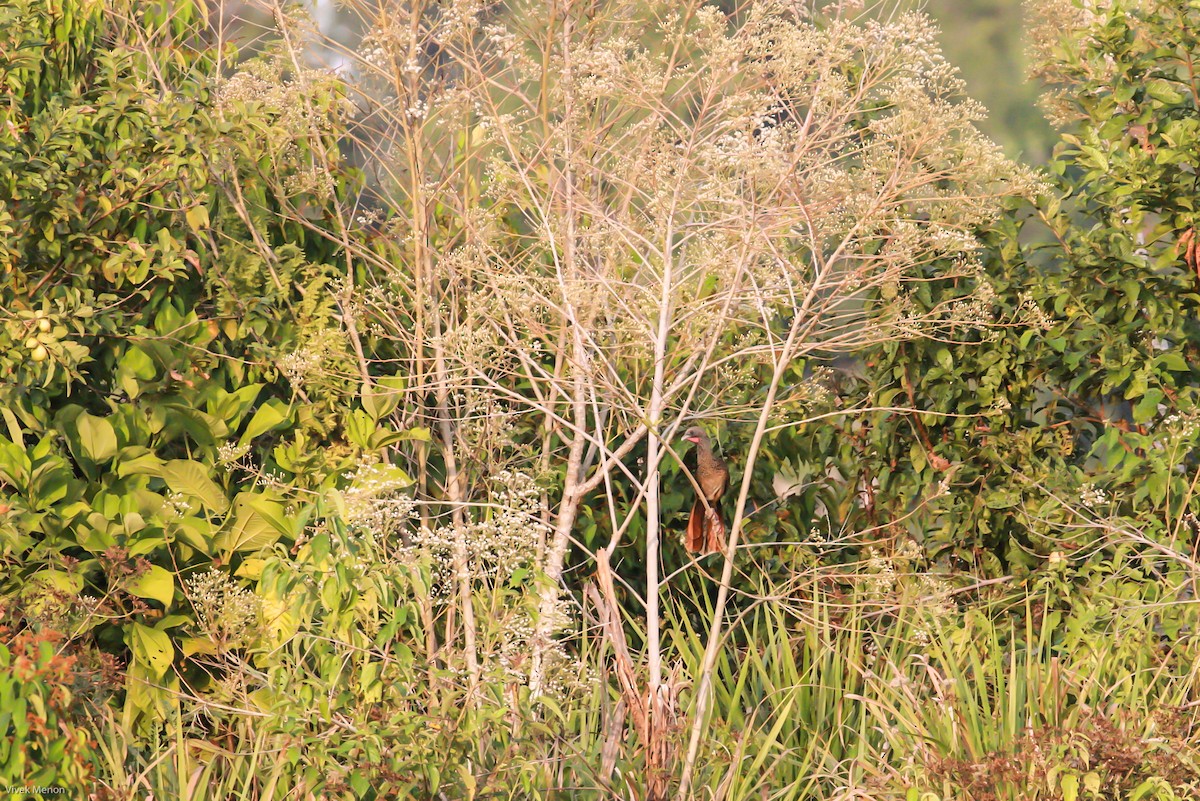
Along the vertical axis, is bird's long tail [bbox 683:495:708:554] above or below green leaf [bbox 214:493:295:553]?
above

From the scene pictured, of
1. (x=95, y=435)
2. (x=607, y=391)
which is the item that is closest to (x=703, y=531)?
(x=607, y=391)

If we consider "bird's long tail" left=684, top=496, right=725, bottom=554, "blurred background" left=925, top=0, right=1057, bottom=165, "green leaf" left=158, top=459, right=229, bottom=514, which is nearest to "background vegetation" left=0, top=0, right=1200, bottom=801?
"green leaf" left=158, top=459, right=229, bottom=514

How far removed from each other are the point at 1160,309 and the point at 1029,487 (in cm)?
77

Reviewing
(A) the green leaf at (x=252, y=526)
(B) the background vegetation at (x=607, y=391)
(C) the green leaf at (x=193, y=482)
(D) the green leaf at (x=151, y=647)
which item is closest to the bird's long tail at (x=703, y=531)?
(B) the background vegetation at (x=607, y=391)

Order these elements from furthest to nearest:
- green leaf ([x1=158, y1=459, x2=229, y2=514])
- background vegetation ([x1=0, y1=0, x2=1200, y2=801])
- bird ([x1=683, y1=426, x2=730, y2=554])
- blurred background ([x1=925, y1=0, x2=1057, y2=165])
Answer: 1. blurred background ([x1=925, y1=0, x2=1057, y2=165])
2. bird ([x1=683, y1=426, x2=730, y2=554])
3. green leaf ([x1=158, y1=459, x2=229, y2=514])
4. background vegetation ([x1=0, y1=0, x2=1200, y2=801])

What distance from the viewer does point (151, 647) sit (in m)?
3.75

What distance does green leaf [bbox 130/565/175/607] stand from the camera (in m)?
3.69

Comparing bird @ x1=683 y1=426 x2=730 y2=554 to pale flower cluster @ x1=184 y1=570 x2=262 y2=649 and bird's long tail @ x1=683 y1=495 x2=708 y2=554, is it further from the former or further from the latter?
pale flower cluster @ x1=184 y1=570 x2=262 y2=649

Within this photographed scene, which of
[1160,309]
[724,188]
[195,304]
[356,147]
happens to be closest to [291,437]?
[195,304]

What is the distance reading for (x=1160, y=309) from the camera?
415cm

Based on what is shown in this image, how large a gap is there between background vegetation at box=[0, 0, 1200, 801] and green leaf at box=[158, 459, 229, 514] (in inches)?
0.5

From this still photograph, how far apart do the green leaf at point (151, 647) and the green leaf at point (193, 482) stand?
0.45 metres

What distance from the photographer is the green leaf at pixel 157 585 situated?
3691mm

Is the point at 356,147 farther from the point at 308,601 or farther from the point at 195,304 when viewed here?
the point at 308,601
